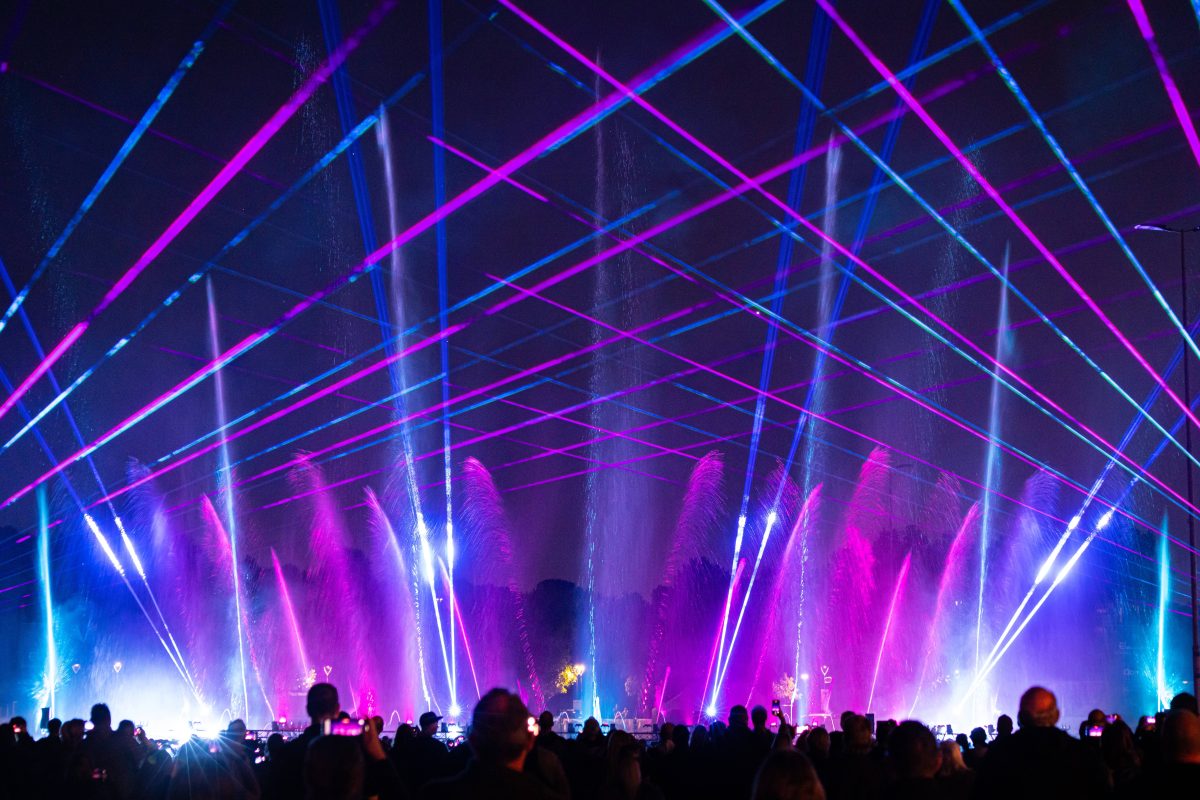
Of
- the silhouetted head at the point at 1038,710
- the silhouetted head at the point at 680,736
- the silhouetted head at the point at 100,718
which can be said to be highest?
the silhouetted head at the point at 100,718

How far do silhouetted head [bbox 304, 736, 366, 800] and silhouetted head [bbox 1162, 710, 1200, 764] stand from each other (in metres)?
4.45

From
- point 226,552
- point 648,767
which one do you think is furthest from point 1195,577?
point 226,552

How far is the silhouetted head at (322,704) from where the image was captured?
284 inches

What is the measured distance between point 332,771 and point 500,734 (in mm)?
800

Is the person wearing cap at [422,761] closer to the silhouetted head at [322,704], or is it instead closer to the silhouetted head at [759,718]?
the silhouetted head at [322,704]

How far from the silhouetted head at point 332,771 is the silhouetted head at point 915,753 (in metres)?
3.23

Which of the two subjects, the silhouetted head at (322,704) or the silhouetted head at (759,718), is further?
the silhouetted head at (759,718)

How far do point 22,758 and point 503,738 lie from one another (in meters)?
9.75

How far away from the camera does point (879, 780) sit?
352 inches

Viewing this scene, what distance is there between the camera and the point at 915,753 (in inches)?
268

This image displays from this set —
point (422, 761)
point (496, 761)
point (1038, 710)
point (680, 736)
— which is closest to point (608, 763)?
point (422, 761)

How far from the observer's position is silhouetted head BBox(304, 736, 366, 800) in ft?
17.6

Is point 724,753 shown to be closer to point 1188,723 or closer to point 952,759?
point 952,759

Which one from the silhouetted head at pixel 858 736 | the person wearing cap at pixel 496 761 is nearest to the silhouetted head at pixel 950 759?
the silhouetted head at pixel 858 736
